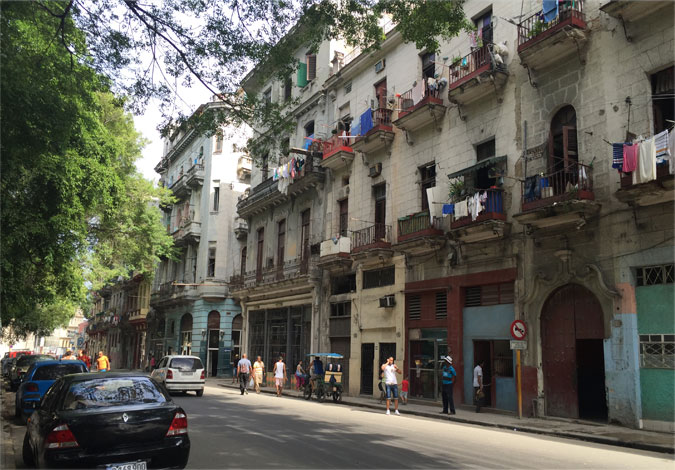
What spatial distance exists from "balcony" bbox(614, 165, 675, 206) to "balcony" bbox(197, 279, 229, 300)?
32115mm

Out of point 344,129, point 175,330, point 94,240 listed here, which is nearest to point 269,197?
point 344,129

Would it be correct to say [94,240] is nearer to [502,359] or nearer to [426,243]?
[426,243]

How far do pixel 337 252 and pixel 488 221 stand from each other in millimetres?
9693

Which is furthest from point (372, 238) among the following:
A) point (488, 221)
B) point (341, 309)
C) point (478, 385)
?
point (478, 385)

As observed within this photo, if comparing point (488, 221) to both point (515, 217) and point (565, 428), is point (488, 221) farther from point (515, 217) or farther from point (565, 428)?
point (565, 428)

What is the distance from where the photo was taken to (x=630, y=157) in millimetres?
13461

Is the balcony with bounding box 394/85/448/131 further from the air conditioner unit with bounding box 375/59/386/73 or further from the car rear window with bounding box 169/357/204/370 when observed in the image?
the car rear window with bounding box 169/357/204/370

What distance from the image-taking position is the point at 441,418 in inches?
651

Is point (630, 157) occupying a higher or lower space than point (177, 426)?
higher

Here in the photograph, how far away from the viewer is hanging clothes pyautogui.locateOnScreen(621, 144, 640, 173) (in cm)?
1336

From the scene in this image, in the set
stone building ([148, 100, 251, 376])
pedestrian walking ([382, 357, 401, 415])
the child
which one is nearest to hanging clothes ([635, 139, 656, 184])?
pedestrian walking ([382, 357, 401, 415])

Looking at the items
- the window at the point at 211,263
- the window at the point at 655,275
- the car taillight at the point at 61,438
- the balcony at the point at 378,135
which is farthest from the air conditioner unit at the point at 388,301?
the window at the point at 211,263

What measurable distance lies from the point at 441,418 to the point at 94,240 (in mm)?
20484

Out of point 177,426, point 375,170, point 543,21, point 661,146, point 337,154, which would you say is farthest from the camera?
point 337,154
